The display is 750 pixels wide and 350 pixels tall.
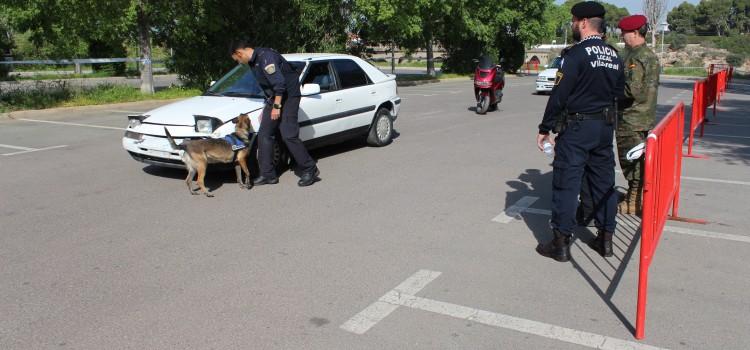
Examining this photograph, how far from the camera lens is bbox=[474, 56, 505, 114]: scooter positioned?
14836mm

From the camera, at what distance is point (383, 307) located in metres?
3.85

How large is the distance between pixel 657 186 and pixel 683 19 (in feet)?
468

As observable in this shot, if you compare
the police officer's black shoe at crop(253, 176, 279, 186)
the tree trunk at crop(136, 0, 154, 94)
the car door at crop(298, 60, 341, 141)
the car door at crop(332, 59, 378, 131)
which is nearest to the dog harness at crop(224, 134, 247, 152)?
the police officer's black shoe at crop(253, 176, 279, 186)

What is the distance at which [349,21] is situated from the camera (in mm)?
26500

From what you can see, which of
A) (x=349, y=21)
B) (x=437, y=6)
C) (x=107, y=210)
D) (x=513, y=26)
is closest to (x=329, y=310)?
(x=107, y=210)

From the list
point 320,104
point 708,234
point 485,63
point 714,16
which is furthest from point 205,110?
point 714,16

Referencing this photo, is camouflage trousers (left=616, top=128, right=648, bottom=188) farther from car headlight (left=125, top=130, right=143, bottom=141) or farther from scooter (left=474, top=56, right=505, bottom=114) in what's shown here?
scooter (left=474, top=56, right=505, bottom=114)

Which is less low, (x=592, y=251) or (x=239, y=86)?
(x=239, y=86)

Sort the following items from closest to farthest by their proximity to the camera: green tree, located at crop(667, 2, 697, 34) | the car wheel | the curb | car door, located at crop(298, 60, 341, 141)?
car door, located at crop(298, 60, 341, 141) → the car wheel → the curb → green tree, located at crop(667, 2, 697, 34)

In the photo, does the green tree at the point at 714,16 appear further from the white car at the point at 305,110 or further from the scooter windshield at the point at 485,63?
the white car at the point at 305,110

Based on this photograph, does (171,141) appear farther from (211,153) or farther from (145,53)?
(145,53)

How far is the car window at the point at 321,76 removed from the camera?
8.34 meters

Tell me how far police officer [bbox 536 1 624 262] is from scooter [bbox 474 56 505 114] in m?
10.3

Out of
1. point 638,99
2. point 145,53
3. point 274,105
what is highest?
point 145,53
